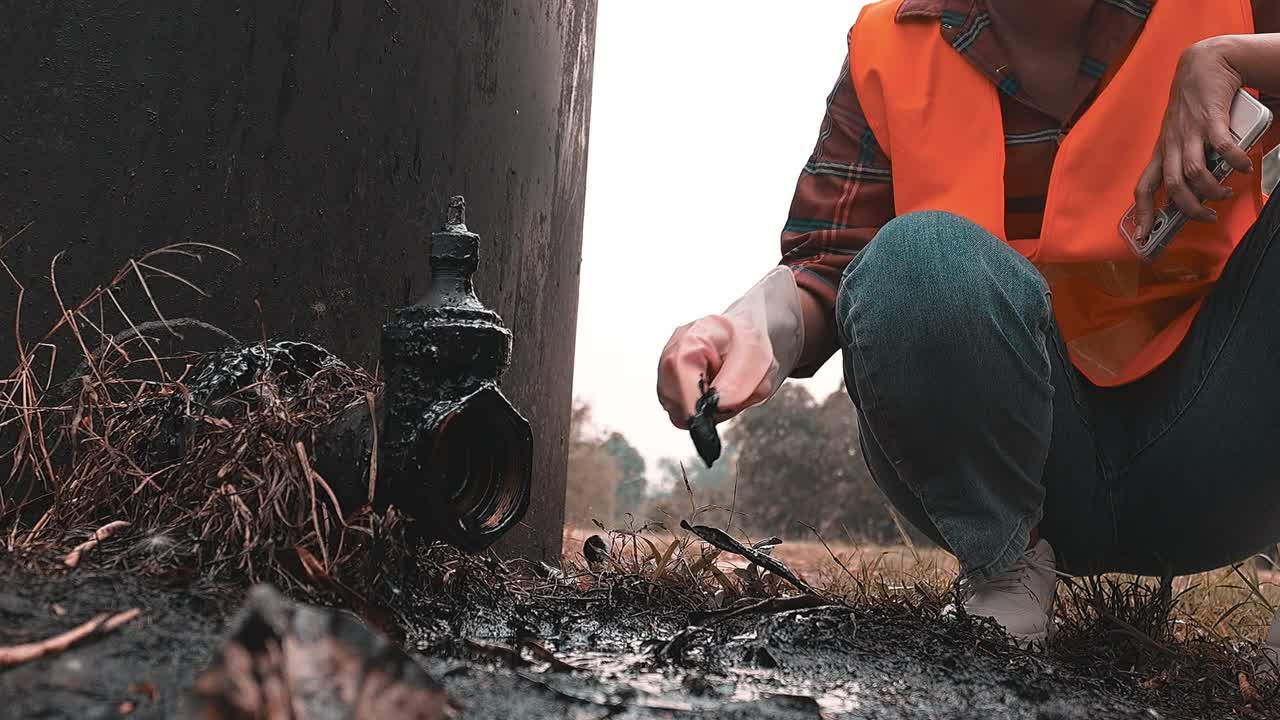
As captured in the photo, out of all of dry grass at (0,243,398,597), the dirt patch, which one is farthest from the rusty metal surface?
the dirt patch

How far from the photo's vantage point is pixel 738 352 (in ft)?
4.85

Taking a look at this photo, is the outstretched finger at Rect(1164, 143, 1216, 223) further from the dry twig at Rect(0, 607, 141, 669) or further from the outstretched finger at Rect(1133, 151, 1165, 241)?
the dry twig at Rect(0, 607, 141, 669)

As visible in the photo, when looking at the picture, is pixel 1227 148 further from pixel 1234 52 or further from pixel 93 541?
pixel 93 541

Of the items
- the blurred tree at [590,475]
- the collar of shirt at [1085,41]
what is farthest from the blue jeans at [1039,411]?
the blurred tree at [590,475]

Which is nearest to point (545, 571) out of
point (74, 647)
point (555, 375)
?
point (555, 375)

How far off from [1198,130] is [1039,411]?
47 cm

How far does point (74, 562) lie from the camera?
3.58 feet

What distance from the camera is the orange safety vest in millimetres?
1680

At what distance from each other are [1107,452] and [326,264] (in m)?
1.41

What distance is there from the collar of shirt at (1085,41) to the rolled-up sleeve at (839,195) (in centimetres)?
22

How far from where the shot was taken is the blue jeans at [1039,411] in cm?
150

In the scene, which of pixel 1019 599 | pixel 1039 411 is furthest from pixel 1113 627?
pixel 1039 411

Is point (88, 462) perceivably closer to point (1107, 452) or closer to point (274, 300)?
point (274, 300)

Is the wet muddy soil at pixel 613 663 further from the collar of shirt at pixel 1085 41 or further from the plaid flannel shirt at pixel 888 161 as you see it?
the collar of shirt at pixel 1085 41
